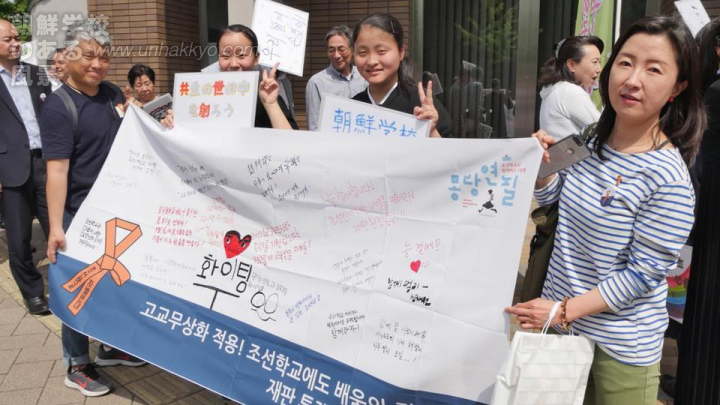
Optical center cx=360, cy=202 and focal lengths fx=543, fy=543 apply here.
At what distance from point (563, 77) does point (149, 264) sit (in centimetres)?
312

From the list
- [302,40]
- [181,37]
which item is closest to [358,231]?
[302,40]

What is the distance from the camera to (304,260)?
94.9 inches

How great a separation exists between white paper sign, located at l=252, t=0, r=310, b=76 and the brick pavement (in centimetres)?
234

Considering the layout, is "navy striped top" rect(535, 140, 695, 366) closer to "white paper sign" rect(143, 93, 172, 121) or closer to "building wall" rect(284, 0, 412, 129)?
"white paper sign" rect(143, 93, 172, 121)

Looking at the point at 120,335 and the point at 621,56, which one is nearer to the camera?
the point at 621,56

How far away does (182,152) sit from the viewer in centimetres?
286

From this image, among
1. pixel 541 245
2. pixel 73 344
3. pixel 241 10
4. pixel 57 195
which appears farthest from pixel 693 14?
pixel 241 10

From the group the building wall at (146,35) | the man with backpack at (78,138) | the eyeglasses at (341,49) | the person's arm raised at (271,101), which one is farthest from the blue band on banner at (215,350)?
the building wall at (146,35)

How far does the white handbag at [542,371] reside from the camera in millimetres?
1651

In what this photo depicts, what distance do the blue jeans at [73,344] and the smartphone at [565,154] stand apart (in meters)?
2.65

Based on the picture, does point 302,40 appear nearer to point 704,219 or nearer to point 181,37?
point 704,219

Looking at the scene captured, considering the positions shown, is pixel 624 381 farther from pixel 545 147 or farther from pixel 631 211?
pixel 545 147

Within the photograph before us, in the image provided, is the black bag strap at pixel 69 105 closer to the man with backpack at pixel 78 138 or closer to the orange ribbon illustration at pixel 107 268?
the man with backpack at pixel 78 138

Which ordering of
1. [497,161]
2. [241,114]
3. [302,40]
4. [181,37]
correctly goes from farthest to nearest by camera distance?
[181,37], [302,40], [241,114], [497,161]
